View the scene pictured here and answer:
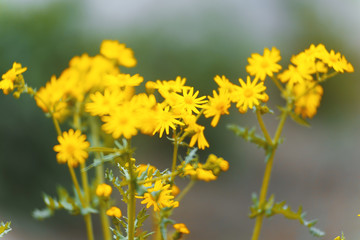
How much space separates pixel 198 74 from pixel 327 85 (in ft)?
5.09

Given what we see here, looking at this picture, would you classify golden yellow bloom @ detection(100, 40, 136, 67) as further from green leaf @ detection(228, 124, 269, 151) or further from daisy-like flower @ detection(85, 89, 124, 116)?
green leaf @ detection(228, 124, 269, 151)

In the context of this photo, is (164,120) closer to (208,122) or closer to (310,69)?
(310,69)

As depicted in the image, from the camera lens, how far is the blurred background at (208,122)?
2.03 meters

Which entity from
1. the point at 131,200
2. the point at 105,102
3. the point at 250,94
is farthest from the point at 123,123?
the point at 250,94

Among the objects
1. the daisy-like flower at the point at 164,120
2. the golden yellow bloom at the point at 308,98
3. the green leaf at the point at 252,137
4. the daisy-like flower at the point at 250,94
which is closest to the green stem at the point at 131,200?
the daisy-like flower at the point at 164,120

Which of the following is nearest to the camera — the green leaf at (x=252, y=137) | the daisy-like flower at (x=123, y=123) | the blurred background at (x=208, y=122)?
the daisy-like flower at (x=123, y=123)

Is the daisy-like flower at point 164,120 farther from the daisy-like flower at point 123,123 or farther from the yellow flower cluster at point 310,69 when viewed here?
the yellow flower cluster at point 310,69

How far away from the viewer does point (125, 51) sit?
26.9 inches

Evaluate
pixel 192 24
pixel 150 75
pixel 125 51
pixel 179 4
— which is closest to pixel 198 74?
pixel 150 75

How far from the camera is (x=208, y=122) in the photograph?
2607mm

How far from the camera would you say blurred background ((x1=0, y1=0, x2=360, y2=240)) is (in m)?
2.03

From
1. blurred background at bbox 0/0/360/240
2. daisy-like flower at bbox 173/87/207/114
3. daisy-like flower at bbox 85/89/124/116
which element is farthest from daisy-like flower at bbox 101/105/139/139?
blurred background at bbox 0/0/360/240

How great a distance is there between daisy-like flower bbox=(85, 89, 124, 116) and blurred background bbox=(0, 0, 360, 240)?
53.9 inches

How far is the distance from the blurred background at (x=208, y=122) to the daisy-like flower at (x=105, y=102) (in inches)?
53.9
